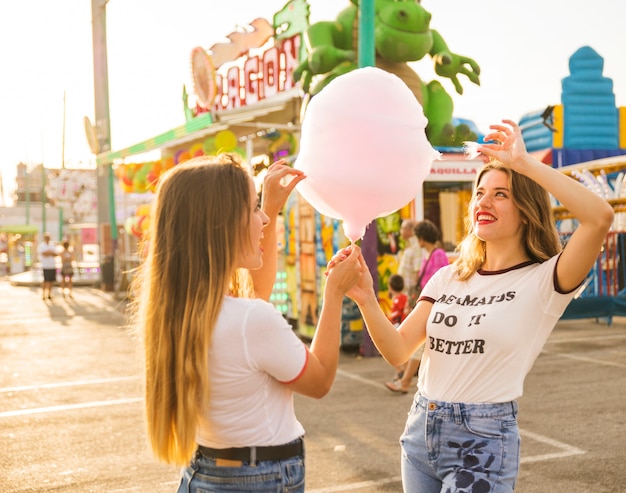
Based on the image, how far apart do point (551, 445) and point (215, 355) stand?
3957 mm

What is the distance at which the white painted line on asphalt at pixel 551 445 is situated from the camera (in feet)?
16.1

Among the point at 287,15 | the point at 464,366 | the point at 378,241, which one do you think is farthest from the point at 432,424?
the point at 287,15

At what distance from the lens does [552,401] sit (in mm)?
6516

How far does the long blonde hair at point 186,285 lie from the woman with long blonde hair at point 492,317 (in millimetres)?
588

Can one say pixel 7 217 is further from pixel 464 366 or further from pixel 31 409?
pixel 464 366

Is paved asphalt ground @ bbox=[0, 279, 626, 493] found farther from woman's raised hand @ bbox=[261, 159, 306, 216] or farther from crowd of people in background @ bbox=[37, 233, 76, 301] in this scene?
crowd of people in background @ bbox=[37, 233, 76, 301]

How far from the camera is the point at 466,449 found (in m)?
2.29

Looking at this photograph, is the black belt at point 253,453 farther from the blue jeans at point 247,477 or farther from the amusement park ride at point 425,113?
the amusement park ride at point 425,113

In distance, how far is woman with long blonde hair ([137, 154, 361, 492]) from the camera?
190 centimetres

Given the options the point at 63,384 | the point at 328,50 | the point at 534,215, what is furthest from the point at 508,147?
the point at 328,50

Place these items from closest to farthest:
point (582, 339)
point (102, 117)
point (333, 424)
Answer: point (333, 424), point (582, 339), point (102, 117)

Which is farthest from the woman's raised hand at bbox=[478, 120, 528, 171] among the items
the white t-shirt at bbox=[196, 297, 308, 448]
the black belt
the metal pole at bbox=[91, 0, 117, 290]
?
the metal pole at bbox=[91, 0, 117, 290]

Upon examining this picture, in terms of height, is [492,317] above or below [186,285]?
below

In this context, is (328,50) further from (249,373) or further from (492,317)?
(249,373)
